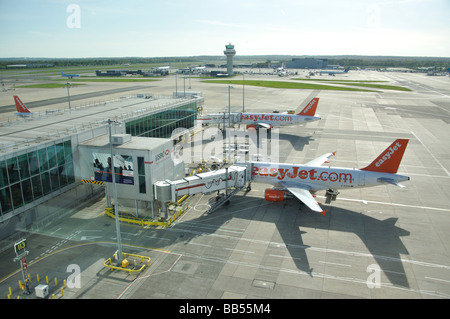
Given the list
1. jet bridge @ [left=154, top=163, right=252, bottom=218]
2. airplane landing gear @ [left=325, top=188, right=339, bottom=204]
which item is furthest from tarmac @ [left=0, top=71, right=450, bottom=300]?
jet bridge @ [left=154, top=163, right=252, bottom=218]

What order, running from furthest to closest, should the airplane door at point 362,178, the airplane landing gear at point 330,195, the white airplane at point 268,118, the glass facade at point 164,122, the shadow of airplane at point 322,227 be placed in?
the white airplane at point 268,118 < the glass facade at point 164,122 < the airplane landing gear at point 330,195 < the airplane door at point 362,178 < the shadow of airplane at point 322,227

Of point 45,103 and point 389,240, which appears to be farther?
point 45,103

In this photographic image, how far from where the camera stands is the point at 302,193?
40094 mm

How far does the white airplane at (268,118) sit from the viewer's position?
274ft

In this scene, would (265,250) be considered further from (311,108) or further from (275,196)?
(311,108)

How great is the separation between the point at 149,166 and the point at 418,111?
113 meters

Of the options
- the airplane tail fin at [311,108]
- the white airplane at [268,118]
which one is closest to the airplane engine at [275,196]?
the white airplane at [268,118]

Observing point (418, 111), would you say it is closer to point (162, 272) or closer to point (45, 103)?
point (162, 272)

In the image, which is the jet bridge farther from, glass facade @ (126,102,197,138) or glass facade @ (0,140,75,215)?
glass facade @ (126,102,197,138)

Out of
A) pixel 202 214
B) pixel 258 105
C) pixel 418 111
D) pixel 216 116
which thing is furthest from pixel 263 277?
pixel 418 111

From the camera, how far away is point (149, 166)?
37438mm

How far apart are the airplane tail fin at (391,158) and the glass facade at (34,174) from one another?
3840 cm

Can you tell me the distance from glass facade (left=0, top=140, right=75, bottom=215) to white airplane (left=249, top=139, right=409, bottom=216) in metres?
24.7

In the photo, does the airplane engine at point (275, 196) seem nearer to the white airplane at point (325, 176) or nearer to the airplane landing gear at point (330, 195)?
the white airplane at point (325, 176)
